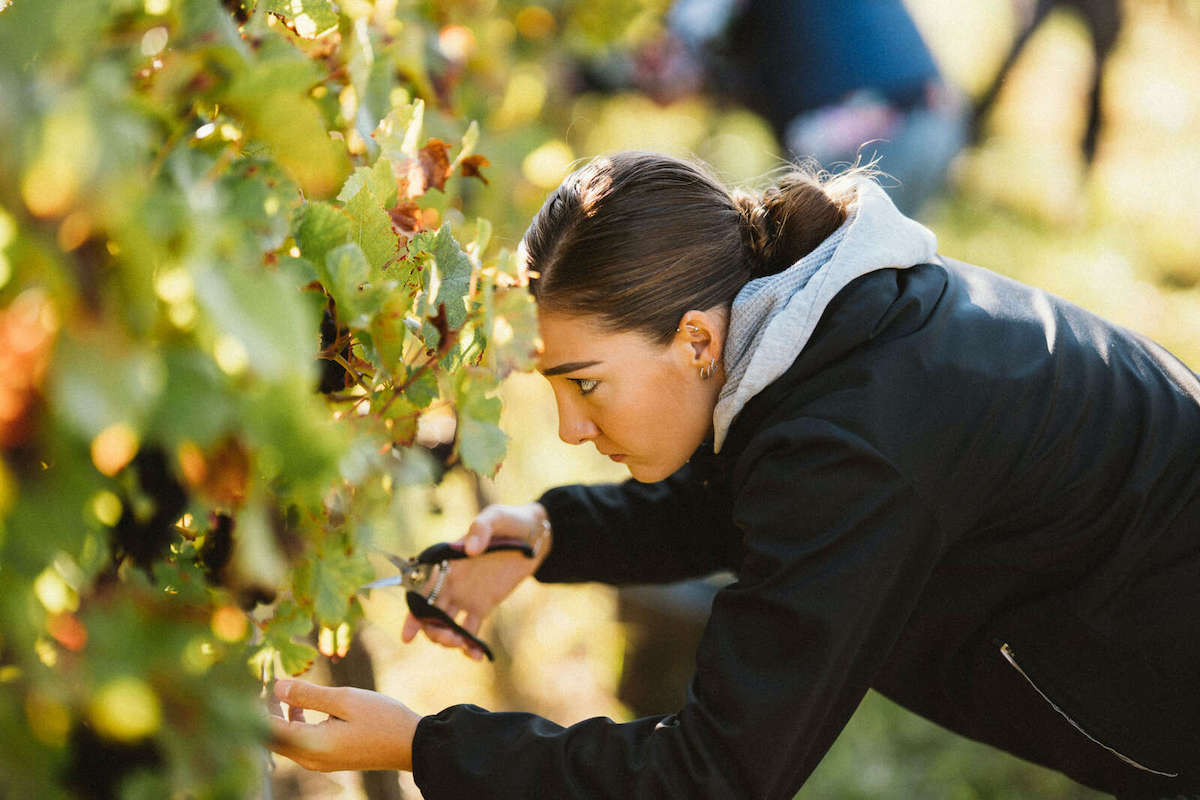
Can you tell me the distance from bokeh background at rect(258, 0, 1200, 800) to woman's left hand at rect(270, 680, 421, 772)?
203 millimetres

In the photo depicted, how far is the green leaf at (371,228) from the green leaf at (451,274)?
0.26 ft

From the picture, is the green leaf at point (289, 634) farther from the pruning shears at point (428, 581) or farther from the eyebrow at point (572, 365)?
the eyebrow at point (572, 365)

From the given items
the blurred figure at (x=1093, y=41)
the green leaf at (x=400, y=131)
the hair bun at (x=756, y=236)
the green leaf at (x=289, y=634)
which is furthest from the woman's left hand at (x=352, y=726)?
the blurred figure at (x=1093, y=41)

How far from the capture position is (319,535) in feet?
2.84

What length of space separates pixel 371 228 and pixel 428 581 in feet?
2.43

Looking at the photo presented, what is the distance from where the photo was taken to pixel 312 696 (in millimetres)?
1092

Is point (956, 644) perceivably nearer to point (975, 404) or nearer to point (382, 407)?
point (975, 404)

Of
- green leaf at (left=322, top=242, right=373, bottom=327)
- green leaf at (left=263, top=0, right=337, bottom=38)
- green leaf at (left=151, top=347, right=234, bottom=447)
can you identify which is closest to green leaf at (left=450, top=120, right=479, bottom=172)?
green leaf at (left=263, top=0, right=337, bottom=38)

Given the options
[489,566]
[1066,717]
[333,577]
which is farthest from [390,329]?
[1066,717]

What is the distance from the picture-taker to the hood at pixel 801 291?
1.28 meters

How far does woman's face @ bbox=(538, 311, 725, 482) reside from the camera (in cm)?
134

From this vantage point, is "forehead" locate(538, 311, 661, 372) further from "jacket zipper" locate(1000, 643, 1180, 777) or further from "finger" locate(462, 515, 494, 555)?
"jacket zipper" locate(1000, 643, 1180, 777)

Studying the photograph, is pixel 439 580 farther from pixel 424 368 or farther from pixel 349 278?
pixel 349 278

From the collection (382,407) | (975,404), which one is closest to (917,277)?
(975,404)
